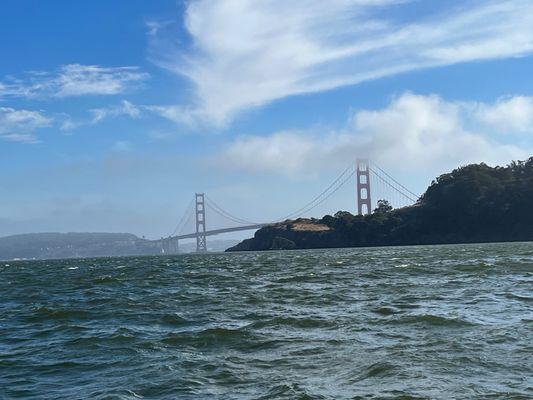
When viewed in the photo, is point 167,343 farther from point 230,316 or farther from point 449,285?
point 449,285

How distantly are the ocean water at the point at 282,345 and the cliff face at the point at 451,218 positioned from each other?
91293mm

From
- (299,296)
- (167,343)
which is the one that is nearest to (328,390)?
(167,343)

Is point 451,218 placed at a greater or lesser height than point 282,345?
greater

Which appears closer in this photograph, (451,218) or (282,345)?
(282,345)

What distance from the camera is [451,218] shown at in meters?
116

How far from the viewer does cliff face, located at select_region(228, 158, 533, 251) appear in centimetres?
10900

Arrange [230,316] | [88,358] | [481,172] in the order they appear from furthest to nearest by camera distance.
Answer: [481,172], [230,316], [88,358]

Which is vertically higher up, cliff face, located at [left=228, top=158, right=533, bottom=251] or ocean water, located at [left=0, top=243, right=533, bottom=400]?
cliff face, located at [left=228, top=158, right=533, bottom=251]

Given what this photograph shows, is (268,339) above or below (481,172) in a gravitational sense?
below

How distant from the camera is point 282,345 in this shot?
480 inches

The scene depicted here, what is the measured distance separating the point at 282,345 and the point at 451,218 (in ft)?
355

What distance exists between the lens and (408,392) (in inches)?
328

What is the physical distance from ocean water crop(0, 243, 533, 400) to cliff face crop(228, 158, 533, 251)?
91.3 m

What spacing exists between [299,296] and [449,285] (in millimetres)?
5460
